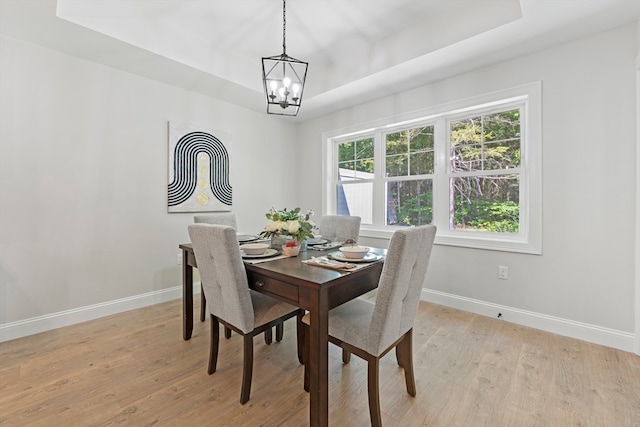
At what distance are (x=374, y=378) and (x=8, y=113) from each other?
328 centimetres

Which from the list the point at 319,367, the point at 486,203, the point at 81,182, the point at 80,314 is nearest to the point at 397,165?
the point at 486,203

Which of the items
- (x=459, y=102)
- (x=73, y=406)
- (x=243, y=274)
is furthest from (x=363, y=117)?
(x=73, y=406)

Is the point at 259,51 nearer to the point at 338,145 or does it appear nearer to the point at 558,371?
the point at 338,145

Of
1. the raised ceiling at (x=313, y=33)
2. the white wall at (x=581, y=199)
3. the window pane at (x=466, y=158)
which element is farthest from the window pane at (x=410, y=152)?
the white wall at (x=581, y=199)

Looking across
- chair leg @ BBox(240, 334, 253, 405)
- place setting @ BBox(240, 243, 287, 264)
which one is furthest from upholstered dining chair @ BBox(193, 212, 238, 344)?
place setting @ BBox(240, 243, 287, 264)

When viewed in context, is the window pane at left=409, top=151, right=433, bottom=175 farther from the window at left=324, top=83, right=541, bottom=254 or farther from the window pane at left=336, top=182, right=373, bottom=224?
the window pane at left=336, top=182, right=373, bottom=224

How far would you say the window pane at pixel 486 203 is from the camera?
106 inches

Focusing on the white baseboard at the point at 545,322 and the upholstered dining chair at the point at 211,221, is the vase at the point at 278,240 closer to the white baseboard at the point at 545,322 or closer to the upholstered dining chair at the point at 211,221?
the upholstered dining chair at the point at 211,221

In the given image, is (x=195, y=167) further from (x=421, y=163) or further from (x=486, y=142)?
(x=486, y=142)

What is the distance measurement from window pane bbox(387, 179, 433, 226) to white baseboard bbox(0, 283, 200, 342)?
2730 mm

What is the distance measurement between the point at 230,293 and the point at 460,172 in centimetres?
260

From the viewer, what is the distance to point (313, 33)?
2.74 meters

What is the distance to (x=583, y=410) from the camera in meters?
1.49

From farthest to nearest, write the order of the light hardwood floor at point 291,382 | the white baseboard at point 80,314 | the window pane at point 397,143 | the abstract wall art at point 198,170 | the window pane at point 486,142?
1. the window pane at point 397,143
2. the abstract wall art at point 198,170
3. the window pane at point 486,142
4. the white baseboard at point 80,314
5. the light hardwood floor at point 291,382
